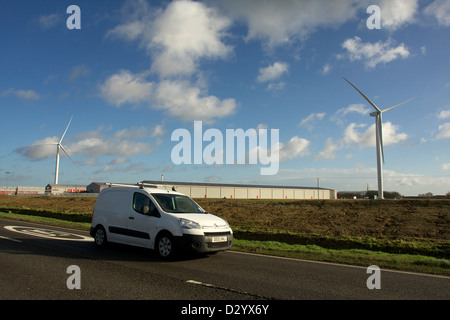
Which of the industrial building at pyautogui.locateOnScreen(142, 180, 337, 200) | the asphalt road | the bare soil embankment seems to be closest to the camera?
the asphalt road

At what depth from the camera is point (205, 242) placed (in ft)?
28.4

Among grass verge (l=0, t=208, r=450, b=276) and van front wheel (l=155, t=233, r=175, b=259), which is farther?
grass verge (l=0, t=208, r=450, b=276)

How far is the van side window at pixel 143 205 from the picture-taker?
941cm

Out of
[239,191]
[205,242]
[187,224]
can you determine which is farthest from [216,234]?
[239,191]

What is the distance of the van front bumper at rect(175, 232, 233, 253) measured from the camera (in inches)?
335

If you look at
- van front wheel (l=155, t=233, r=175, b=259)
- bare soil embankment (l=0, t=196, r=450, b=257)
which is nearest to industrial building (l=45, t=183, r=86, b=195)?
bare soil embankment (l=0, t=196, r=450, b=257)

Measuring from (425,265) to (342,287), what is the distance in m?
4.18

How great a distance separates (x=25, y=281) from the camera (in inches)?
253

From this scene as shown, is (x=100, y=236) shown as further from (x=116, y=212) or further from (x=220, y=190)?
(x=220, y=190)

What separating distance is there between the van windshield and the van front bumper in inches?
47.7

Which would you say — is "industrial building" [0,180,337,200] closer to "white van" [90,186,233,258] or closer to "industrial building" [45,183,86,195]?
"industrial building" [45,183,86,195]

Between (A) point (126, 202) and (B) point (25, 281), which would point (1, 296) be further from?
(A) point (126, 202)
